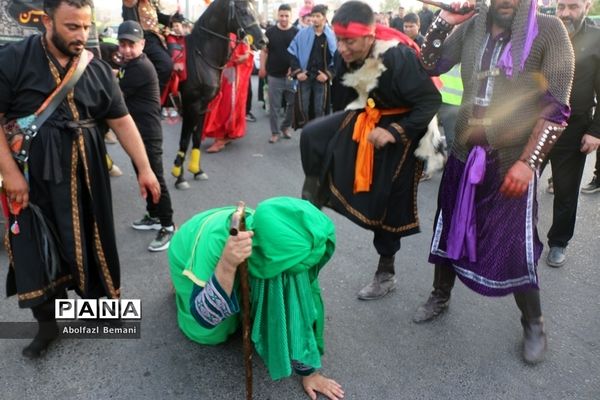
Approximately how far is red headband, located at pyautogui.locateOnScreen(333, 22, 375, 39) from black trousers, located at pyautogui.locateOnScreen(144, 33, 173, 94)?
2.33m

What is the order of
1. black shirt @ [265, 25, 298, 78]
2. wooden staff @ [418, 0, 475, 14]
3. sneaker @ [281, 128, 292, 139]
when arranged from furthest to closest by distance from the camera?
sneaker @ [281, 128, 292, 139] → black shirt @ [265, 25, 298, 78] → wooden staff @ [418, 0, 475, 14]

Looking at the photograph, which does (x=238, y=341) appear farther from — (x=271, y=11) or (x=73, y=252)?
(x=271, y=11)

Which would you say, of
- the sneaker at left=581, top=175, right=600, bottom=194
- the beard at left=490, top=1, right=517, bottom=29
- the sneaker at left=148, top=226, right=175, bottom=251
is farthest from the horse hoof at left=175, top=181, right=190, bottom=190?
the sneaker at left=581, top=175, right=600, bottom=194

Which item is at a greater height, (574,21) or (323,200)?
(574,21)

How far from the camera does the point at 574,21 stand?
10.4 feet

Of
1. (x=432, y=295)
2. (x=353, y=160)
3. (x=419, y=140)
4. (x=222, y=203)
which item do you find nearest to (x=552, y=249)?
(x=432, y=295)

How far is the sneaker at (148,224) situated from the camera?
12.7 feet

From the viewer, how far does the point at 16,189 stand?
2.04 meters

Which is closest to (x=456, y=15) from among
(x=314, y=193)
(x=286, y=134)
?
(x=314, y=193)

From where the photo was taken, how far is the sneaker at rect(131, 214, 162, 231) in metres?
3.88

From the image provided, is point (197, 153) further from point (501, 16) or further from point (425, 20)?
point (425, 20)

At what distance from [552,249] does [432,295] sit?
1251 mm

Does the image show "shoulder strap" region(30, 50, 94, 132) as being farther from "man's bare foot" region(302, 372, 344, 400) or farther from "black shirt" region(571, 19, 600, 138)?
"black shirt" region(571, 19, 600, 138)

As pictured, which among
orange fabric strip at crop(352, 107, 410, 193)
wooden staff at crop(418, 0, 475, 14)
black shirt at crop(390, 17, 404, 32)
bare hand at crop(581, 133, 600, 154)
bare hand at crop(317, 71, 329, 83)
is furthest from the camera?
black shirt at crop(390, 17, 404, 32)
